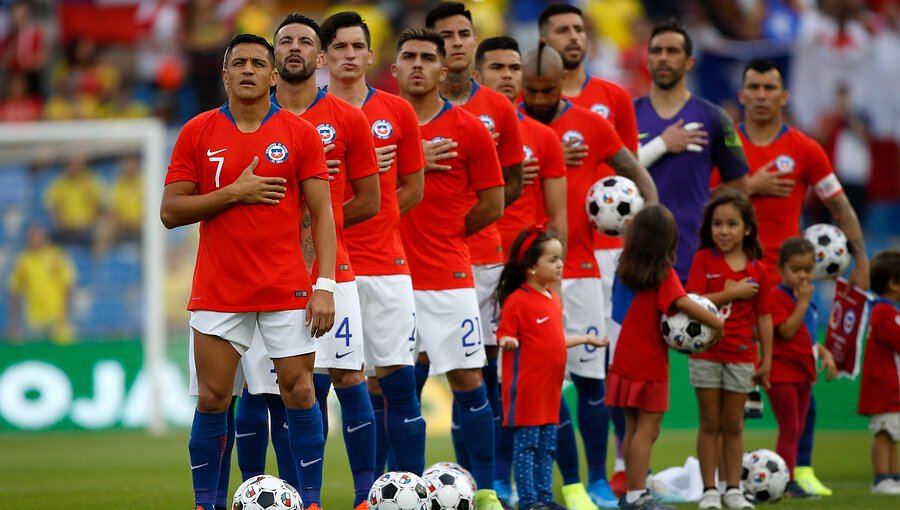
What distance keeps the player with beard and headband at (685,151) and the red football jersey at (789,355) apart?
28.5 inches

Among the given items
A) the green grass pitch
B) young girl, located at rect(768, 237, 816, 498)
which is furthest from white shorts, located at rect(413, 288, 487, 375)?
young girl, located at rect(768, 237, 816, 498)

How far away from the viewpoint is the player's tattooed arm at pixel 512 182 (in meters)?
8.45

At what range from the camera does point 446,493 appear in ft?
22.7

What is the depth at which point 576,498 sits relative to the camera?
Result: 8.13 meters

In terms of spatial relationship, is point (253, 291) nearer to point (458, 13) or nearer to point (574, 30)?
point (458, 13)

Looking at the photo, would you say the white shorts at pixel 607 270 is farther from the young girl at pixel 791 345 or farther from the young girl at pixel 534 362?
the young girl at pixel 534 362

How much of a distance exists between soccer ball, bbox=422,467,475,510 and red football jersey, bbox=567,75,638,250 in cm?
289

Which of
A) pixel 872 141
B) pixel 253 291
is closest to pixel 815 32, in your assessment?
pixel 872 141

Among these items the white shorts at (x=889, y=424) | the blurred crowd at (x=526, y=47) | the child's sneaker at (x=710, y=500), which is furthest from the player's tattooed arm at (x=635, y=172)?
the blurred crowd at (x=526, y=47)

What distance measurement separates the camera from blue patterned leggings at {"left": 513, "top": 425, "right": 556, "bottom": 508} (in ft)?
24.6

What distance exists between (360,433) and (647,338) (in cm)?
186

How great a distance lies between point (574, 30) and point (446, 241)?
2.36m

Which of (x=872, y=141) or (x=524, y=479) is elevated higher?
(x=872, y=141)

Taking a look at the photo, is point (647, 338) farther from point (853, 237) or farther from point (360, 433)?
point (853, 237)
